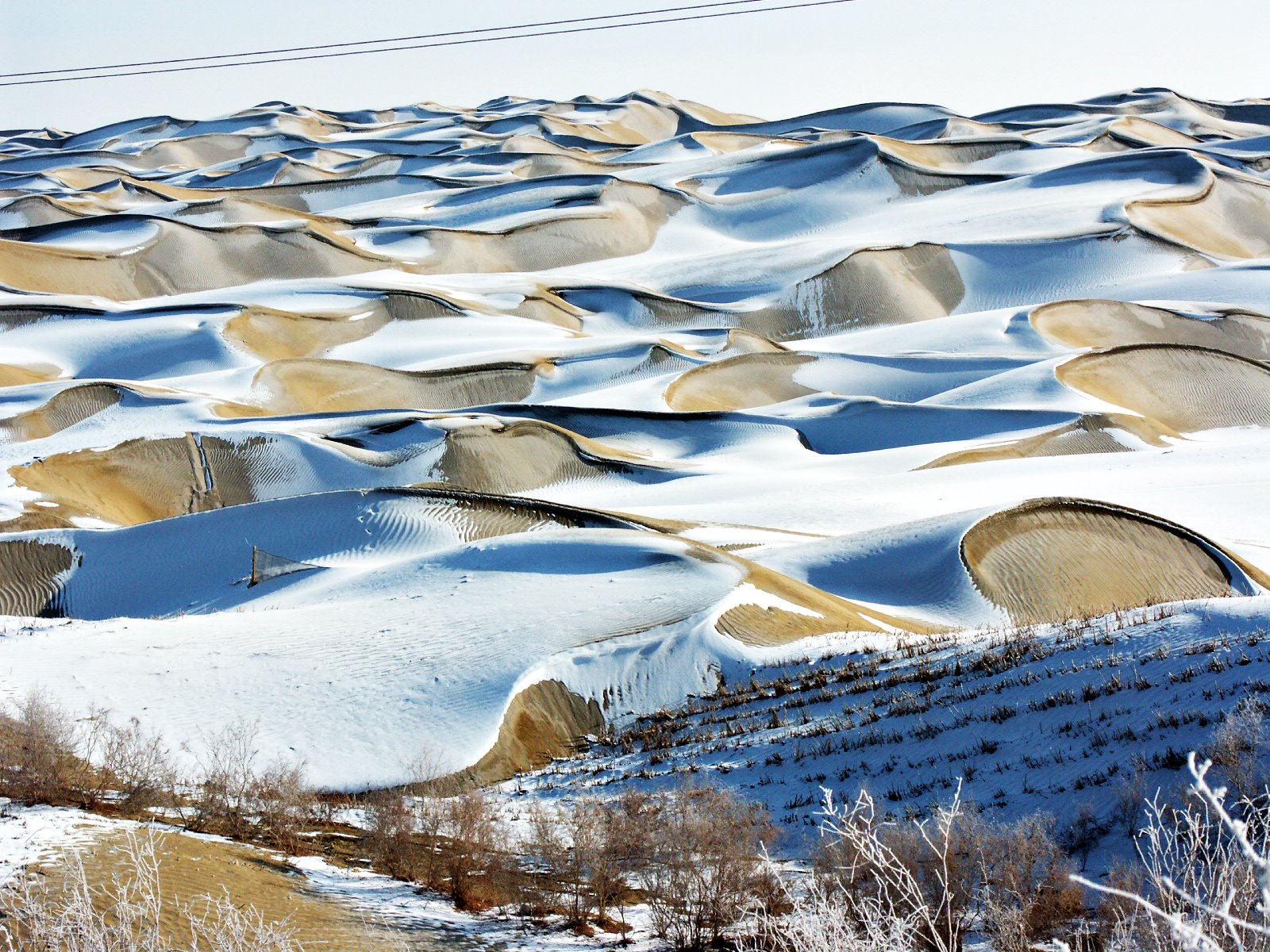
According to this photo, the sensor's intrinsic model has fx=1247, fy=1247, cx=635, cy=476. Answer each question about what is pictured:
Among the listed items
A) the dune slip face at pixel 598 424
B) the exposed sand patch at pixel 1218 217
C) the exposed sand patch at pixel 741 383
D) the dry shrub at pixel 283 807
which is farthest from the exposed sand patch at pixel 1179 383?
the dry shrub at pixel 283 807

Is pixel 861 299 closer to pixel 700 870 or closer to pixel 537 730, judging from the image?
pixel 537 730

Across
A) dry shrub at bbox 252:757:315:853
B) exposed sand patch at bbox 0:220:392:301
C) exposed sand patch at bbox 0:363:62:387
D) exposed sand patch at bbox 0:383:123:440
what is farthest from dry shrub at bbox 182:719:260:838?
exposed sand patch at bbox 0:220:392:301

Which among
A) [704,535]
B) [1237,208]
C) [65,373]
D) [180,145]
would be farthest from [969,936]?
[180,145]

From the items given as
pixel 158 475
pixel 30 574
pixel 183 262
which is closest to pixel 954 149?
pixel 183 262

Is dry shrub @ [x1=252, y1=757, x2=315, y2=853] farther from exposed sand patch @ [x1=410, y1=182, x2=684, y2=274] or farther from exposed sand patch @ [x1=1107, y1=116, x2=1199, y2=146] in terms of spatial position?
exposed sand patch @ [x1=1107, y1=116, x2=1199, y2=146]

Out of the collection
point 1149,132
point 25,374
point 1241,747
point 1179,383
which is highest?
point 1241,747

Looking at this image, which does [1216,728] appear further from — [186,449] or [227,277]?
[227,277]
